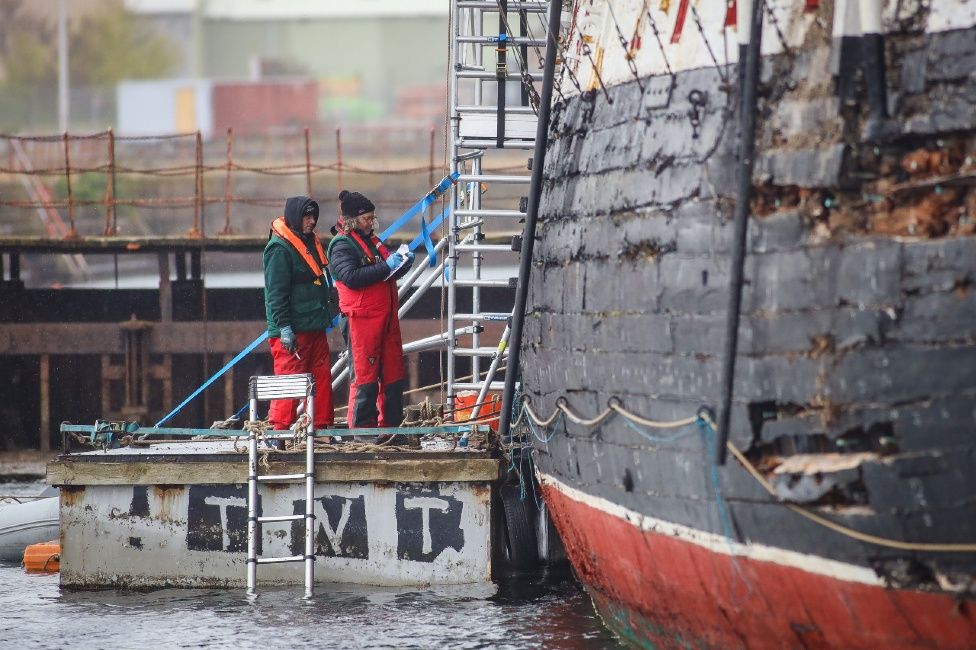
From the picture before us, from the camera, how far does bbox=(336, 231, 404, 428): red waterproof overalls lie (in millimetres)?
10297

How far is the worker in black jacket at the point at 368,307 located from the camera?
10211mm

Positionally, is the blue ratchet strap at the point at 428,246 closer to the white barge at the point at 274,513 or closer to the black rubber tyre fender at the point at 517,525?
the white barge at the point at 274,513

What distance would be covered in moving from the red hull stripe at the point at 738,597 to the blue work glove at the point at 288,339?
2.39 meters

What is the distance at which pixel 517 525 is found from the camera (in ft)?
33.5

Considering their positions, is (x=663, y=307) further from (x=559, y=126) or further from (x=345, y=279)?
(x=345, y=279)

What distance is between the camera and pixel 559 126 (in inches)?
358

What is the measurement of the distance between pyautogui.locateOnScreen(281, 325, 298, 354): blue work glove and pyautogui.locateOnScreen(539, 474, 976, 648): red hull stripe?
2.39 meters

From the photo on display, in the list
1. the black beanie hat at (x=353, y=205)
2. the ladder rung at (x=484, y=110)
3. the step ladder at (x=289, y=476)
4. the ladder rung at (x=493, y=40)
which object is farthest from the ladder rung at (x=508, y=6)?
the step ladder at (x=289, y=476)

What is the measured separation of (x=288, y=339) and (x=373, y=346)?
57 centimetres

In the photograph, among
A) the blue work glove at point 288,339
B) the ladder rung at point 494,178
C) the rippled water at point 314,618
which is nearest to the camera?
the rippled water at point 314,618

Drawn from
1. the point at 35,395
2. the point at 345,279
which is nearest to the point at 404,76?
the point at 35,395

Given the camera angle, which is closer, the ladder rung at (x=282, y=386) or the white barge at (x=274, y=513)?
the ladder rung at (x=282, y=386)

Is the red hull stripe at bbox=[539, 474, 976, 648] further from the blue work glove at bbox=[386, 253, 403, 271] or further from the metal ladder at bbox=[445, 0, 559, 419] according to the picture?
the metal ladder at bbox=[445, 0, 559, 419]

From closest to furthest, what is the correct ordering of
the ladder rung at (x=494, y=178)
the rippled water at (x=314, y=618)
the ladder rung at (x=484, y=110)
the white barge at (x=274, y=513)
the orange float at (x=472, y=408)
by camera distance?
the rippled water at (x=314, y=618)
the white barge at (x=274, y=513)
the ladder rung at (x=494, y=178)
the orange float at (x=472, y=408)
the ladder rung at (x=484, y=110)
